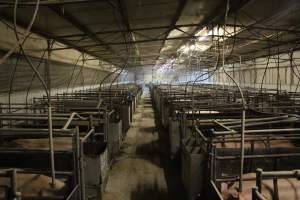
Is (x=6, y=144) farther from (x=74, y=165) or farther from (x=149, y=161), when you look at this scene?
(x=149, y=161)

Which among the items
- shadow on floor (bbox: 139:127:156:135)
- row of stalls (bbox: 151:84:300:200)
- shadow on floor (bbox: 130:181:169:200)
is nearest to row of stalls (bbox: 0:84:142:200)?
shadow on floor (bbox: 130:181:169:200)

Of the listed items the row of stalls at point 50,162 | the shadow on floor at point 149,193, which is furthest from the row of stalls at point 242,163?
the row of stalls at point 50,162

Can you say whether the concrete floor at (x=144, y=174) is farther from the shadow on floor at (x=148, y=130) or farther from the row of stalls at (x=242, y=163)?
the shadow on floor at (x=148, y=130)

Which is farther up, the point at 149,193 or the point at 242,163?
the point at 242,163

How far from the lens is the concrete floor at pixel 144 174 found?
380 cm

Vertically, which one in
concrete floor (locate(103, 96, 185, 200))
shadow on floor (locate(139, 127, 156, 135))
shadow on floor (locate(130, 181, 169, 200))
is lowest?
shadow on floor (locate(130, 181, 169, 200))

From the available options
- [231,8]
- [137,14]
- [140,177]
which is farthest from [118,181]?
[231,8]

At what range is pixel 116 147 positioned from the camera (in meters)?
5.31

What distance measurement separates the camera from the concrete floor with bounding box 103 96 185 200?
3.80 m

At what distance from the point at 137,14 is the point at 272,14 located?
227 centimetres

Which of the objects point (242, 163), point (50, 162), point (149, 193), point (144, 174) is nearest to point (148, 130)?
point (144, 174)

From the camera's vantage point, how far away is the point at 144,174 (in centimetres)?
456

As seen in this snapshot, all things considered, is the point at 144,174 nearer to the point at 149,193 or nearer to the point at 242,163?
the point at 149,193

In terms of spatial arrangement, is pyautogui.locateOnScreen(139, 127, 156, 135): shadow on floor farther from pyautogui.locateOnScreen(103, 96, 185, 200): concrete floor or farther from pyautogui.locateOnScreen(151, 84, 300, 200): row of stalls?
pyautogui.locateOnScreen(151, 84, 300, 200): row of stalls
